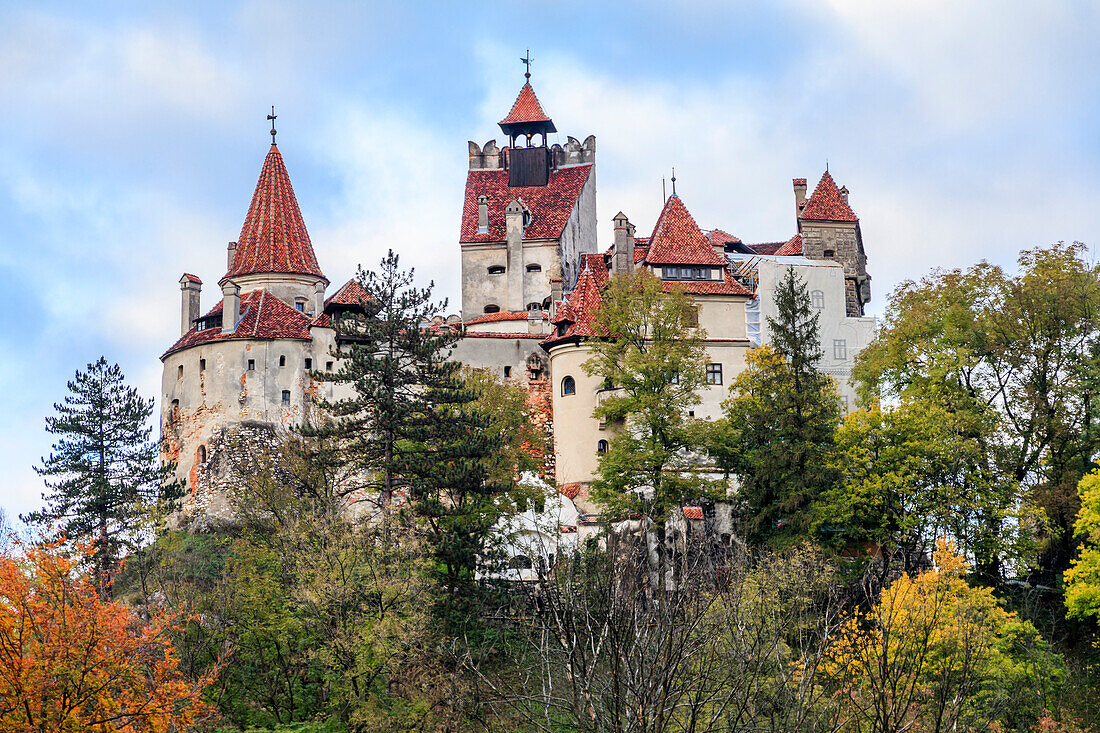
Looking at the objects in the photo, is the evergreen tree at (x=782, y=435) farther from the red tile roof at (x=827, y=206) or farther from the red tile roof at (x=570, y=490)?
the red tile roof at (x=827, y=206)

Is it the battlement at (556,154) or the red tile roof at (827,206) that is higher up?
the battlement at (556,154)

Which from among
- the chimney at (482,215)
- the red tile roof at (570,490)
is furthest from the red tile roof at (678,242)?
the chimney at (482,215)

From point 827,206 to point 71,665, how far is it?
5080 centimetres

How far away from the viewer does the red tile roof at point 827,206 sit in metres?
74.4

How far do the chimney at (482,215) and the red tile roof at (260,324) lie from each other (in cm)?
1059

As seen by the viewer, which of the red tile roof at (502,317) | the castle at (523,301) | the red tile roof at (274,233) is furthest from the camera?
the red tile roof at (274,233)

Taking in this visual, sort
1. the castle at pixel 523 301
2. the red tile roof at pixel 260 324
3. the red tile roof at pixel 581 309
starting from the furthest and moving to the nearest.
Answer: the red tile roof at pixel 260 324 < the castle at pixel 523 301 < the red tile roof at pixel 581 309

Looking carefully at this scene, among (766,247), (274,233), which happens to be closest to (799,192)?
(766,247)

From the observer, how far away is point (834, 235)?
74.2 meters

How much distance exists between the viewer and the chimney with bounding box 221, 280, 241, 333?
2653 inches

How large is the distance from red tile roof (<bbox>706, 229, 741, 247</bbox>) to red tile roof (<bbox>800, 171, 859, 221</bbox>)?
425 cm

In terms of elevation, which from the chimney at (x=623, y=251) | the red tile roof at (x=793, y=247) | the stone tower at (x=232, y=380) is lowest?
the stone tower at (x=232, y=380)

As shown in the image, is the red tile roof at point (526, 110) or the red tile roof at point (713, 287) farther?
the red tile roof at point (526, 110)

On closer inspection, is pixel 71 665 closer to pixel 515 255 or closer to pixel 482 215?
pixel 515 255
